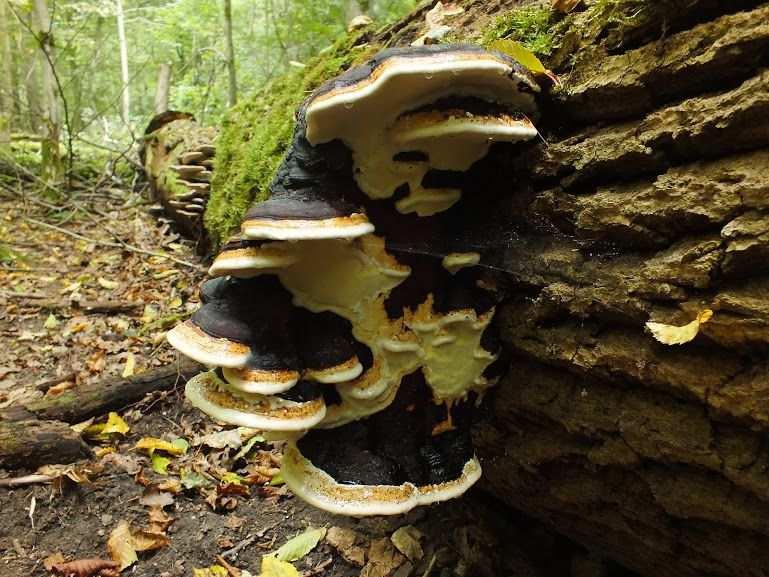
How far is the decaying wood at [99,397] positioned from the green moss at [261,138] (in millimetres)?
1167

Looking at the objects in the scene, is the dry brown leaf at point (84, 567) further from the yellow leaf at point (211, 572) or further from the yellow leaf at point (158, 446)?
the yellow leaf at point (158, 446)

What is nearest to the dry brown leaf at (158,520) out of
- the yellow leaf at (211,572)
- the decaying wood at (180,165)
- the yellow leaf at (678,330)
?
the yellow leaf at (211,572)

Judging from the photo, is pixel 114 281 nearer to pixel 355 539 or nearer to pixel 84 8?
pixel 355 539

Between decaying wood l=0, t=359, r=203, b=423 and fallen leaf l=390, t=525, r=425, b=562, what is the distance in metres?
2.07

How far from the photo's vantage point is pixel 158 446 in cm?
365

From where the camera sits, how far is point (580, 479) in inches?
86.3

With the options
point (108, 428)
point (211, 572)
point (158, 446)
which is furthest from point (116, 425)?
point (211, 572)

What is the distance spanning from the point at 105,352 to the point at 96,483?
1771 mm

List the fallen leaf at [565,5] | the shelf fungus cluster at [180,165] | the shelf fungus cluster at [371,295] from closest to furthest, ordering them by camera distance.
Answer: the shelf fungus cluster at [371,295] → the fallen leaf at [565,5] → the shelf fungus cluster at [180,165]

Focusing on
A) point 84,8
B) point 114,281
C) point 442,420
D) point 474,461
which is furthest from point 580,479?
point 84,8

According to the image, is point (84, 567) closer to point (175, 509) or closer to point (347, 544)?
point (175, 509)

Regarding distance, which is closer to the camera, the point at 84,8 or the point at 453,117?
the point at 453,117

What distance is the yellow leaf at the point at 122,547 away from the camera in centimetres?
279

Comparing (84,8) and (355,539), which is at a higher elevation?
(84,8)
